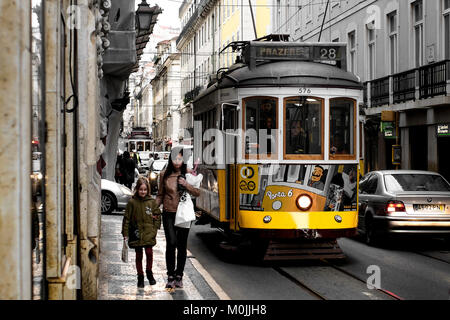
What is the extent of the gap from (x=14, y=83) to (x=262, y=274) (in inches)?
314

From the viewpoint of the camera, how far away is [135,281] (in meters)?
9.61

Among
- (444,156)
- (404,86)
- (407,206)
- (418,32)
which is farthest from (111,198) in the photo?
(418,32)

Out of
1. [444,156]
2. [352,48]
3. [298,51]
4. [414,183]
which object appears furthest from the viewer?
[352,48]

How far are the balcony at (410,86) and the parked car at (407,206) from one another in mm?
9110

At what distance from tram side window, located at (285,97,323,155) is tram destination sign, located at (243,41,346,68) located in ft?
3.42

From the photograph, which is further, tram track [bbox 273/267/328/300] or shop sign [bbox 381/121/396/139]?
shop sign [bbox 381/121/396/139]

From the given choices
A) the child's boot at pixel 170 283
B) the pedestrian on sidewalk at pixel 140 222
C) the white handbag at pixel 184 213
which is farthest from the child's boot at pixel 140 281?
the white handbag at pixel 184 213

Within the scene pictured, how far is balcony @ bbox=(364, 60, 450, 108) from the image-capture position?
23.5m

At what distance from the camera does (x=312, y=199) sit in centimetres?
1155

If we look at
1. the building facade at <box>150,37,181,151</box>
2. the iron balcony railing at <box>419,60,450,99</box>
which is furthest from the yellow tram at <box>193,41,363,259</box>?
the building facade at <box>150,37,181,151</box>

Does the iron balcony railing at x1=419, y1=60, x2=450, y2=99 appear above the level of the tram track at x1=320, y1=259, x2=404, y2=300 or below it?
above

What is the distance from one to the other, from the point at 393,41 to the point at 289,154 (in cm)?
1815

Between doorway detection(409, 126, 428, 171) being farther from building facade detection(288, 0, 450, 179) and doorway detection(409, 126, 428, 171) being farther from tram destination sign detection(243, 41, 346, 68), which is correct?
tram destination sign detection(243, 41, 346, 68)

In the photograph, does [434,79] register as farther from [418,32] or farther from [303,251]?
[303,251]
